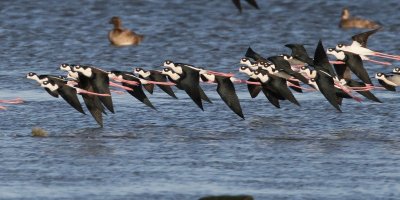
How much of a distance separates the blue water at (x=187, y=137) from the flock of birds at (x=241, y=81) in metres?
0.25

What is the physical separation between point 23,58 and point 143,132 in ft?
19.0

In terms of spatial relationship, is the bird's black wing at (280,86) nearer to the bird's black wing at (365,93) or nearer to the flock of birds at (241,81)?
the flock of birds at (241,81)

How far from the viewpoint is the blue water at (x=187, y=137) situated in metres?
11.2

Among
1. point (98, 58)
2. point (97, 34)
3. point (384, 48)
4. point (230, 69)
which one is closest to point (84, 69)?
point (230, 69)

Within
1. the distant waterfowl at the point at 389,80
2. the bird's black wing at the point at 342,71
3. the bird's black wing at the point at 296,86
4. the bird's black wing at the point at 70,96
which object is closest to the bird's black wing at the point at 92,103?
the bird's black wing at the point at 70,96

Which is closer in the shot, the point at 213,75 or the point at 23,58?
the point at 213,75

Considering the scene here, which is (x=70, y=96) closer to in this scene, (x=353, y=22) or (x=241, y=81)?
(x=241, y=81)

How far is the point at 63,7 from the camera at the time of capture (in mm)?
25438

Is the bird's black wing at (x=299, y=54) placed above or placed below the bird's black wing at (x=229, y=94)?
above

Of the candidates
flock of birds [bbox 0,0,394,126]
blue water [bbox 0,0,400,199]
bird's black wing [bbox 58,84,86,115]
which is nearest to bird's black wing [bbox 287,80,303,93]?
flock of birds [bbox 0,0,394,126]

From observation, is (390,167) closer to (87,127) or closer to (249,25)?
(87,127)

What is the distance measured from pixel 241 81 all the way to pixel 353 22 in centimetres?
917

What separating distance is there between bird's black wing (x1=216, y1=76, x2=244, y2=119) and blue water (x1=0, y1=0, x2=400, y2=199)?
18 centimetres

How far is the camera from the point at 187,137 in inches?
527
